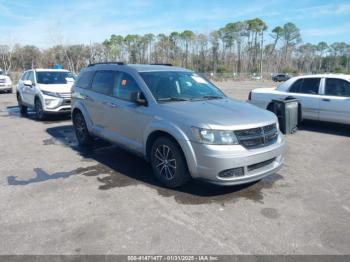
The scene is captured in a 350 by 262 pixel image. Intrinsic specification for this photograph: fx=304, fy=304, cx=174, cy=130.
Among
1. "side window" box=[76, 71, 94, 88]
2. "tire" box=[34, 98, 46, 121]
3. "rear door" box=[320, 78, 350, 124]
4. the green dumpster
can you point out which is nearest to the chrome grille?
the green dumpster

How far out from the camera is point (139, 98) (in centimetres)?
477

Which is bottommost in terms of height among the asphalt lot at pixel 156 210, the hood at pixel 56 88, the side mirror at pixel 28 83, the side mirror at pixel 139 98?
the asphalt lot at pixel 156 210

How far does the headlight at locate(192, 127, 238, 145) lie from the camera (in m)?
3.84

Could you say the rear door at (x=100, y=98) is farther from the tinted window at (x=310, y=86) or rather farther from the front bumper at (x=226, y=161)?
the tinted window at (x=310, y=86)

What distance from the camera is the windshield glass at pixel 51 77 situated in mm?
10703

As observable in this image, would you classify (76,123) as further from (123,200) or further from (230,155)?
(230,155)

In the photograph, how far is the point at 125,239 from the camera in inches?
126

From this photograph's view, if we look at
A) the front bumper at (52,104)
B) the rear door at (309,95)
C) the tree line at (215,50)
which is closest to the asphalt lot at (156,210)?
the rear door at (309,95)

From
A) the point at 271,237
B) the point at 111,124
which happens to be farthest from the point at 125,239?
the point at 111,124

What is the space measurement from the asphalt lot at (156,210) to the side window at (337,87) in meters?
2.64

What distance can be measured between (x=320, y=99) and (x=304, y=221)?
5687 mm

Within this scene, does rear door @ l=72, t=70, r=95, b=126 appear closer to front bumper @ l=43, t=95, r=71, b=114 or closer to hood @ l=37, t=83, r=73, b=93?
front bumper @ l=43, t=95, r=71, b=114

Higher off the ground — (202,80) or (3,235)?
(202,80)

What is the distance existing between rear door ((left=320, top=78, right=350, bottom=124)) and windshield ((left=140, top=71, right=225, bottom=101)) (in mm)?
4272
